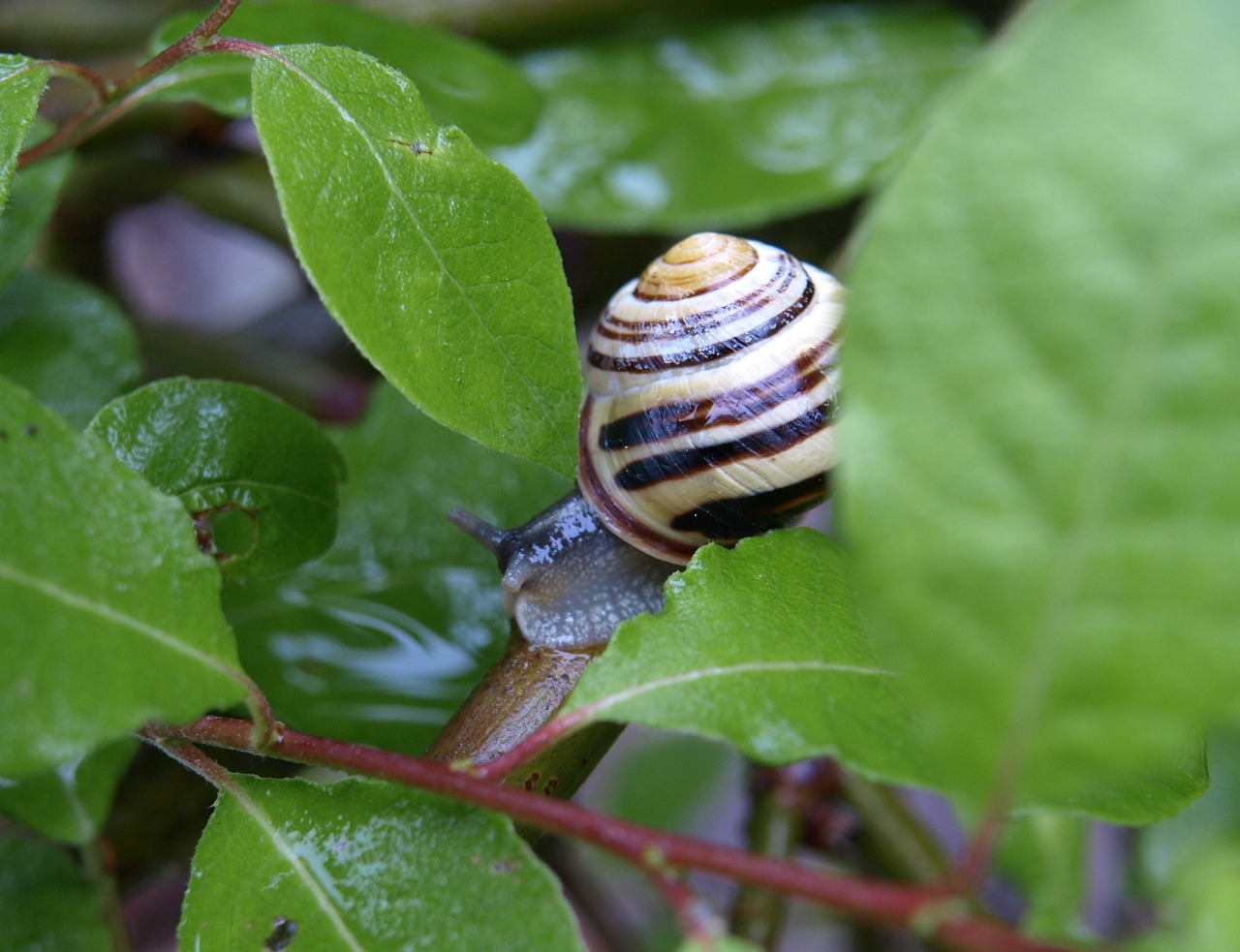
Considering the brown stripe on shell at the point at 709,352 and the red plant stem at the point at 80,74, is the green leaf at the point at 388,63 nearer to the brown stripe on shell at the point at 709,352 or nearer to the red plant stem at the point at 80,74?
the red plant stem at the point at 80,74

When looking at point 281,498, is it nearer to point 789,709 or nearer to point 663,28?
point 789,709

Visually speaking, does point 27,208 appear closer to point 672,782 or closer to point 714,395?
point 714,395

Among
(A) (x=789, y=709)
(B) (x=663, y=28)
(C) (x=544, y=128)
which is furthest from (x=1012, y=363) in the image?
(B) (x=663, y=28)

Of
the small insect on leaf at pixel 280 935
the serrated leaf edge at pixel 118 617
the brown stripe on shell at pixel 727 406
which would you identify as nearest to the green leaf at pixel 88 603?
the serrated leaf edge at pixel 118 617

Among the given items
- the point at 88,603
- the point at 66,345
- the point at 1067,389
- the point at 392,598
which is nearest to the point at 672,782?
the point at 392,598

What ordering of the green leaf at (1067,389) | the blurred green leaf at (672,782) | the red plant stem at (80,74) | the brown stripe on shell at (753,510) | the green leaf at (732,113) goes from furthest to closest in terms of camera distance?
the blurred green leaf at (672,782) → the green leaf at (732,113) → the brown stripe on shell at (753,510) → the red plant stem at (80,74) → the green leaf at (1067,389)

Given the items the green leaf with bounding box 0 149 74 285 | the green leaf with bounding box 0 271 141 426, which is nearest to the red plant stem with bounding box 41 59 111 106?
the green leaf with bounding box 0 149 74 285

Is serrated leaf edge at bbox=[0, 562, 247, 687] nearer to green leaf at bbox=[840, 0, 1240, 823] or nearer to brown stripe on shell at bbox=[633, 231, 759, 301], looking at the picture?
green leaf at bbox=[840, 0, 1240, 823]
